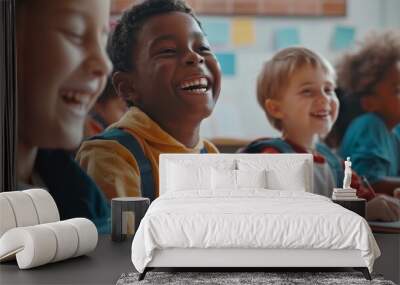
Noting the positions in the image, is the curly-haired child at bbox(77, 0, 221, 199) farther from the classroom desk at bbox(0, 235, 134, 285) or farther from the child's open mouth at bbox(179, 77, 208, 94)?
the classroom desk at bbox(0, 235, 134, 285)

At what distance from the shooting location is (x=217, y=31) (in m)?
7.34

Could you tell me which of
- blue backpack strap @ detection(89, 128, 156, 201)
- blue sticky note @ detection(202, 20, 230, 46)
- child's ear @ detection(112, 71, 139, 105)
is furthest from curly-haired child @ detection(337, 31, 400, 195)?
child's ear @ detection(112, 71, 139, 105)

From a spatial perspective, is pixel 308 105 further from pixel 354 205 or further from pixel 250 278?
pixel 250 278

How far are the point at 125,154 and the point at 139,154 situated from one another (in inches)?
6.2

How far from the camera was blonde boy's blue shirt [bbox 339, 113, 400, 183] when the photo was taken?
23.9 ft

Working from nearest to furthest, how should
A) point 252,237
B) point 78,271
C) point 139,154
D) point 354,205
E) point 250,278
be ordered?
point 252,237, point 250,278, point 78,271, point 354,205, point 139,154

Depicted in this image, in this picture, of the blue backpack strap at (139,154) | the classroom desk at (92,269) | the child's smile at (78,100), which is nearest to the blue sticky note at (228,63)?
the blue backpack strap at (139,154)

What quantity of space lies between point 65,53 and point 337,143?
3246 millimetres

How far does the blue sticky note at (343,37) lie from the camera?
733cm

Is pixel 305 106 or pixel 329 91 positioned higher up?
pixel 329 91

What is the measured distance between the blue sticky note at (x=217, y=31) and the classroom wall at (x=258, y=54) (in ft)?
0.16

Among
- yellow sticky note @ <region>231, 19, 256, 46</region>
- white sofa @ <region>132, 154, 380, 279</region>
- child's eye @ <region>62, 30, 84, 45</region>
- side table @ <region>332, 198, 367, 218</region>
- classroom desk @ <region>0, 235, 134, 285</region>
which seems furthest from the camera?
yellow sticky note @ <region>231, 19, 256, 46</region>

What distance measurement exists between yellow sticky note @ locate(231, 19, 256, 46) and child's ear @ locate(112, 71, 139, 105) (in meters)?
1.29

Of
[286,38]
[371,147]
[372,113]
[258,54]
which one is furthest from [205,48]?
[371,147]
